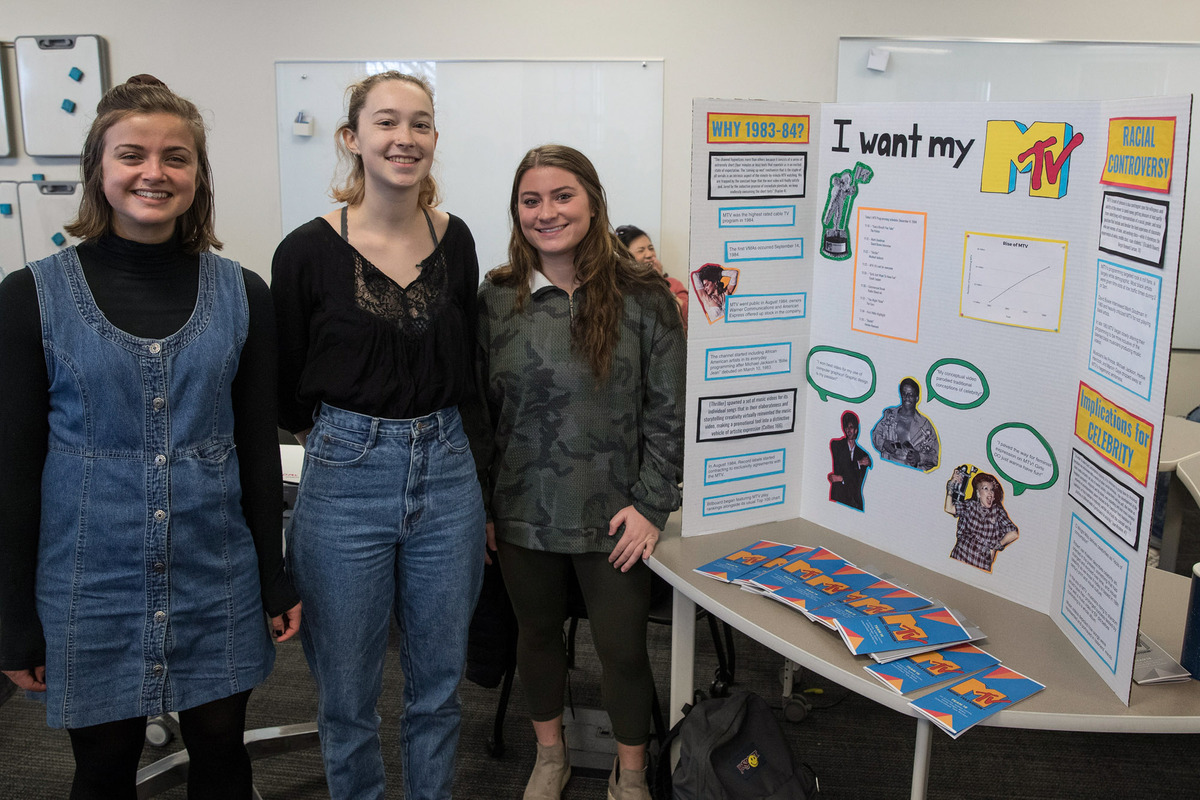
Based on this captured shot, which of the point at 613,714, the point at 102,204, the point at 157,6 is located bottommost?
the point at 613,714

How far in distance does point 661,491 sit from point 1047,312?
73cm

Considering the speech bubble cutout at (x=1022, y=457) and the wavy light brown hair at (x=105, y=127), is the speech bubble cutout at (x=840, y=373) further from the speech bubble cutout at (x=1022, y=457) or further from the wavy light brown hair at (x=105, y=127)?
the wavy light brown hair at (x=105, y=127)

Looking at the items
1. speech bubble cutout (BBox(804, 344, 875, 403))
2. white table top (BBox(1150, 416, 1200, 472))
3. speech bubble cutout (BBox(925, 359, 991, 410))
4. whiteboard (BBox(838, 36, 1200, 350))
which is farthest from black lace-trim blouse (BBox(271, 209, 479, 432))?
whiteboard (BBox(838, 36, 1200, 350))

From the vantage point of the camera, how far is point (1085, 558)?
4.44 ft

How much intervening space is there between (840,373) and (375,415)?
86 centimetres

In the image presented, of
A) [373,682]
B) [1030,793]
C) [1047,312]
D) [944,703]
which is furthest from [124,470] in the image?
[1030,793]

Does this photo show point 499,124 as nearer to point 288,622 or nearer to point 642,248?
point 642,248

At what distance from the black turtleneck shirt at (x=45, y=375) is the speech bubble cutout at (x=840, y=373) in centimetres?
99

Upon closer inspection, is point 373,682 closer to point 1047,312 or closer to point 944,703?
point 944,703

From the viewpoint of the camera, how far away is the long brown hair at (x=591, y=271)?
1665 millimetres

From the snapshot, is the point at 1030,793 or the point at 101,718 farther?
the point at 1030,793

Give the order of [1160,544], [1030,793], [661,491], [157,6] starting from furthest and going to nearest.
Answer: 1. [157,6]
2. [1160,544]
3. [1030,793]
4. [661,491]

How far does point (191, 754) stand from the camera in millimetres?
1408

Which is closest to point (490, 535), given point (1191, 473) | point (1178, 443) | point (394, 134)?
point (394, 134)
